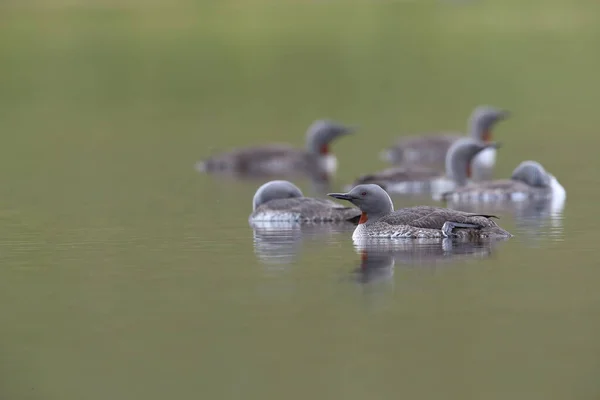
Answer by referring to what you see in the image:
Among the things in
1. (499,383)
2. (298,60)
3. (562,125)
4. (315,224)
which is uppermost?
(298,60)

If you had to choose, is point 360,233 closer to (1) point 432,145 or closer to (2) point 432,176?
(2) point 432,176

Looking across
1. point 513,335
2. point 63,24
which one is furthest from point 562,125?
point 63,24

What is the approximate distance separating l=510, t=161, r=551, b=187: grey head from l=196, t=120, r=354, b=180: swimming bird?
4.37 m

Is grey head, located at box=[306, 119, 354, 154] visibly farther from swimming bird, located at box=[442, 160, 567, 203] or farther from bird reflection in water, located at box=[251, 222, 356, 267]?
bird reflection in water, located at box=[251, 222, 356, 267]

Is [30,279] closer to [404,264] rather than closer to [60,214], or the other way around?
[404,264]

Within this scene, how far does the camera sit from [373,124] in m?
27.5

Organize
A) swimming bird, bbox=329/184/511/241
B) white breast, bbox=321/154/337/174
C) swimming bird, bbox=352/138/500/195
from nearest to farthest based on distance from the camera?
swimming bird, bbox=329/184/511/241
swimming bird, bbox=352/138/500/195
white breast, bbox=321/154/337/174

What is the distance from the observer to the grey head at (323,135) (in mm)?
21625

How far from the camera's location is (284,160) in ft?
69.5

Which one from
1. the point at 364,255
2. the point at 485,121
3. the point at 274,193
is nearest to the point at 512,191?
the point at 274,193

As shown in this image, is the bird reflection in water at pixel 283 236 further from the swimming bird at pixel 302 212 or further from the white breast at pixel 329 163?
the white breast at pixel 329 163

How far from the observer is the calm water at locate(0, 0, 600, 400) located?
812 centimetres

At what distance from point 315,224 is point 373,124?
530 inches

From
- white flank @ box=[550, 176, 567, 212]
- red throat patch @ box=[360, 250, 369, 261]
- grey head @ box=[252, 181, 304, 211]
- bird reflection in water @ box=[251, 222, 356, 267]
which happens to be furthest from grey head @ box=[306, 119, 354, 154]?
red throat patch @ box=[360, 250, 369, 261]
